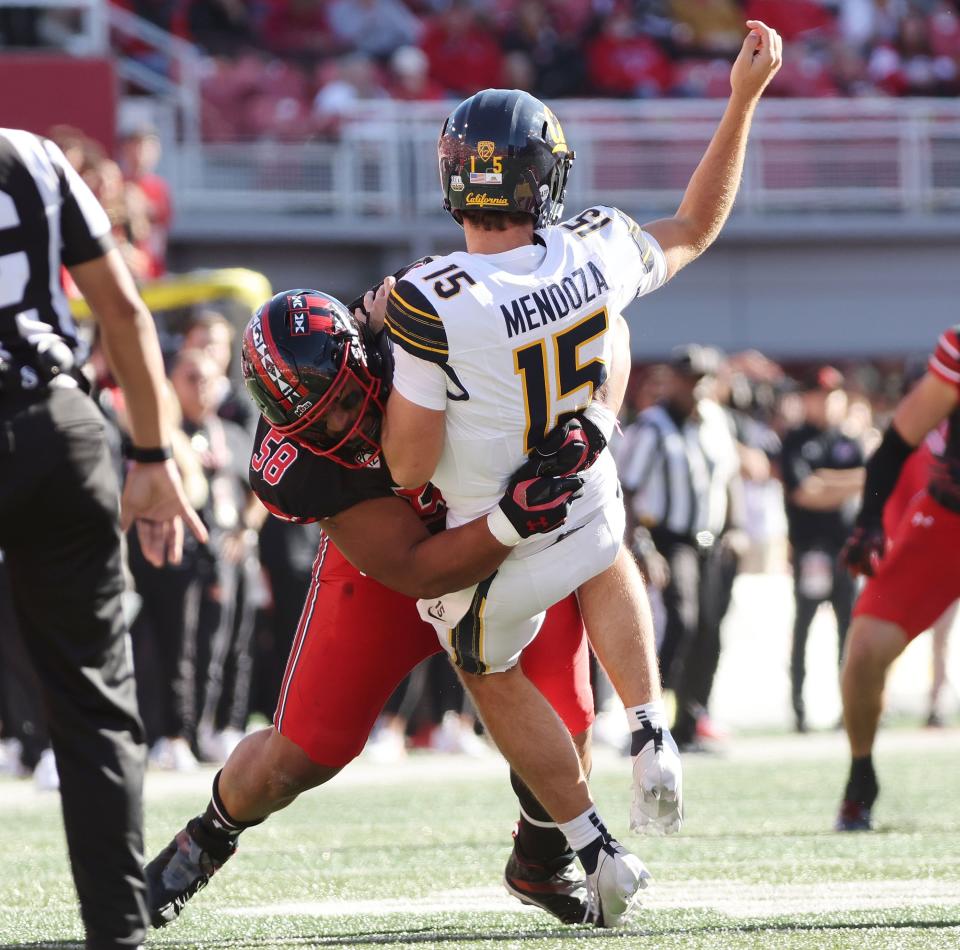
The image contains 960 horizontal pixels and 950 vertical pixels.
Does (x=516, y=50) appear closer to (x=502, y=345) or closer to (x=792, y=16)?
(x=792, y=16)

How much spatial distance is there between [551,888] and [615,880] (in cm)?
50

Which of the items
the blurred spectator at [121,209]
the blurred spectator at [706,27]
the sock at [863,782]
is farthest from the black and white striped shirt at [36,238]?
the blurred spectator at [706,27]

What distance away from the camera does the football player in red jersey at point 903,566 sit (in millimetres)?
5363

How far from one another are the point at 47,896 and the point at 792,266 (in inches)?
488

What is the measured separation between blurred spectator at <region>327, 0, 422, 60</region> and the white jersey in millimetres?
13701

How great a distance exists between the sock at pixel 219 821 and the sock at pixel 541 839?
60 cm

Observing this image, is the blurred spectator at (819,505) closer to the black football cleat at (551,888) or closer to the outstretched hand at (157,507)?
the black football cleat at (551,888)

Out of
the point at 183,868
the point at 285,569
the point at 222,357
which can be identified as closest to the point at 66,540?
the point at 183,868

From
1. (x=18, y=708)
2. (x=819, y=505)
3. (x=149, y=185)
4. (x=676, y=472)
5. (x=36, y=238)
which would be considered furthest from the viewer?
(x=149, y=185)

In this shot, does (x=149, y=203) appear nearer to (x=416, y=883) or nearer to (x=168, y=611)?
(x=168, y=611)

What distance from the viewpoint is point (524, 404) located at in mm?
3666

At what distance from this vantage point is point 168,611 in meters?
8.24

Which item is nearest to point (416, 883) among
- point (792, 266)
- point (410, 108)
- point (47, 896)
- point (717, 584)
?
point (47, 896)

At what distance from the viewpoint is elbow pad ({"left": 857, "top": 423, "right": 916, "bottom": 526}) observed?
17.6 feet
